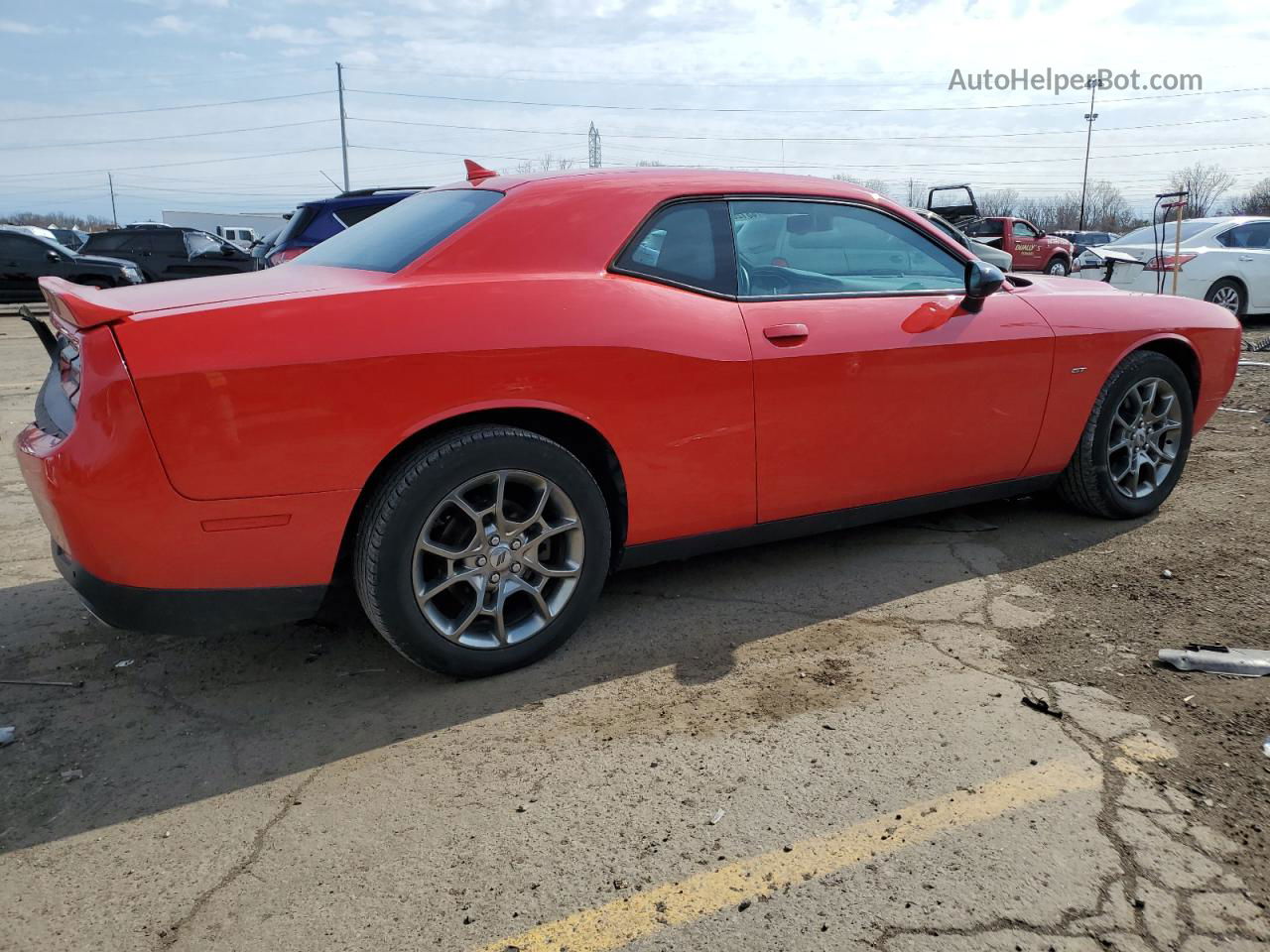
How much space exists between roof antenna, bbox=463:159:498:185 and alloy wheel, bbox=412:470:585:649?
1426mm

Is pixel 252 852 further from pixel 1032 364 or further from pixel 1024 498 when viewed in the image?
pixel 1024 498

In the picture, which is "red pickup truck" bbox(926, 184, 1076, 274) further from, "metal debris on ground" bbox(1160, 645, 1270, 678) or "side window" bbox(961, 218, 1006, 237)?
"metal debris on ground" bbox(1160, 645, 1270, 678)

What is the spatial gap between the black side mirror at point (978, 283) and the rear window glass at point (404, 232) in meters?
1.88

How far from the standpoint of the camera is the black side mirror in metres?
3.68

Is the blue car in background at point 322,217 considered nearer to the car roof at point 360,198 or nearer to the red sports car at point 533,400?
the car roof at point 360,198

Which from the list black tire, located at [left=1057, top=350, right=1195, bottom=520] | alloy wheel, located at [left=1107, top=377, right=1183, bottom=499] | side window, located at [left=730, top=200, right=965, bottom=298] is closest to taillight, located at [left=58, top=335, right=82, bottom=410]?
side window, located at [left=730, top=200, right=965, bottom=298]

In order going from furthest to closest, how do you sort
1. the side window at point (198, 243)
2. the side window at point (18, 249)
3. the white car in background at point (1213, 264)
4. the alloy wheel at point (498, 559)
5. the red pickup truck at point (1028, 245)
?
the red pickup truck at point (1028, 245) → the side window at point (198, 243) → the side window at point (18, 249) → the white car in background at point (1213, 264) → the alloy wheel at point (498, 559)

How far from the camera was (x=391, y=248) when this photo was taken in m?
3.14

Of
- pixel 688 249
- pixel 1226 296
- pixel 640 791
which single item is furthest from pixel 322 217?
pixel 1226 296

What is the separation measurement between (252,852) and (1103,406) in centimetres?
379

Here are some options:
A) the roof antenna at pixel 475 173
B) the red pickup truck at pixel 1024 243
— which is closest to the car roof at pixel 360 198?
the roof antenna at pixel 475 173

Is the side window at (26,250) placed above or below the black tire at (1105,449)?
above

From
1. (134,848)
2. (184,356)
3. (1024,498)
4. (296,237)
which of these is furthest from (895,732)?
(296,237)

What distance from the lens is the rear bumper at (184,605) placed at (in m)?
2.53
